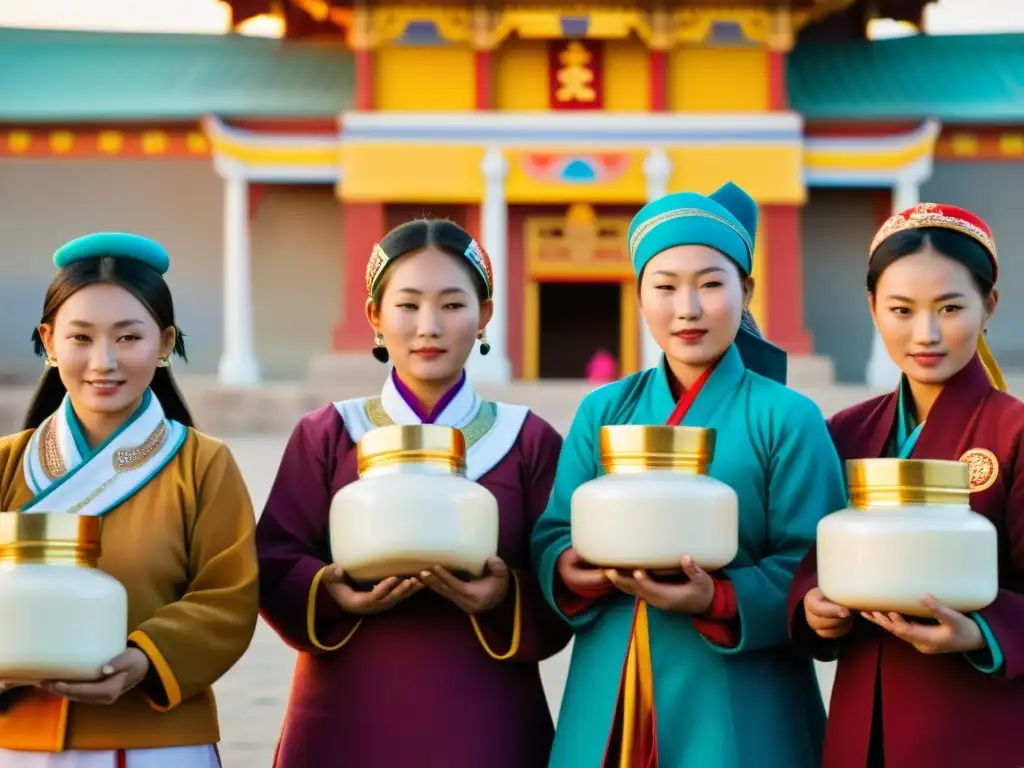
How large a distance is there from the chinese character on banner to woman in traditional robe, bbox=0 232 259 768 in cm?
1189

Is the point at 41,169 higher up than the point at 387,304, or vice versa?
the point at 41,169

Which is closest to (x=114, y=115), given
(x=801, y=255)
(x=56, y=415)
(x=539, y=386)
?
(x=539, y=386)

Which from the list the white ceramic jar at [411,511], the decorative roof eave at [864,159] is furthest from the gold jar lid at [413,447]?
the decorative roof eave at [864,159]

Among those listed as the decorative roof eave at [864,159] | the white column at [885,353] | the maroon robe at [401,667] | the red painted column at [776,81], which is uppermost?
the red painted column at [776,81]

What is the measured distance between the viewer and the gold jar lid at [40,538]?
1.80m

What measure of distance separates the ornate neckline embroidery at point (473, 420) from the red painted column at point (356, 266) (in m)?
11.3

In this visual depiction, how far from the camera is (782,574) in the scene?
207cm

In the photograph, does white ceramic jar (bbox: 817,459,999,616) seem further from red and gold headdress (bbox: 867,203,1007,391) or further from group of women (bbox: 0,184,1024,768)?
red and gold headdress (bbox: 867,203,1007,391)

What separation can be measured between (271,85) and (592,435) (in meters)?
13.5

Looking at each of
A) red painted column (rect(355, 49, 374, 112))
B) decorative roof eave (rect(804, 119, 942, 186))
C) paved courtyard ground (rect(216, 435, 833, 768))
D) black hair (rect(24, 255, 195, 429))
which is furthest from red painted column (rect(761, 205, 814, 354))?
black hair (rect(24, 255, 195, 429))

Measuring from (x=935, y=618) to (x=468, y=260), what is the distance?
101cm

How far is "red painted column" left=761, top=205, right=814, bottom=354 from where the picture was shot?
13.9 metres

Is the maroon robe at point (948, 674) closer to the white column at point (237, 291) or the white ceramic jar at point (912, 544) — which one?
the white ceramic jar at point (912, 544)

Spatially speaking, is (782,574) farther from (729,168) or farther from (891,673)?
(729,168)
